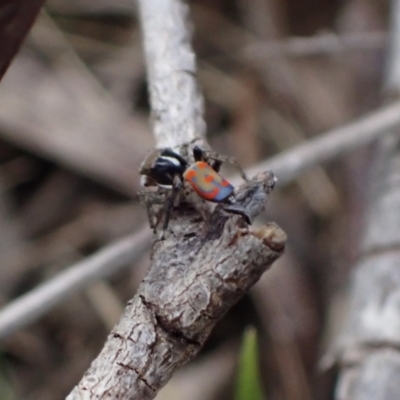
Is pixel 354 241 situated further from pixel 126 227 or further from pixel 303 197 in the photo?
pixel 126 227

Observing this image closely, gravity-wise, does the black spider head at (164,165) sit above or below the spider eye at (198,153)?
below

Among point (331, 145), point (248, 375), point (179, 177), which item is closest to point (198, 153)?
point (179, 177)

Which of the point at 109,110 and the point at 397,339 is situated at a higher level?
the point at 109,110

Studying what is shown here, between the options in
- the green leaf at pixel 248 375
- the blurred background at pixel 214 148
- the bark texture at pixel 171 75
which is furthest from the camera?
the blurred background at pixel 214 148

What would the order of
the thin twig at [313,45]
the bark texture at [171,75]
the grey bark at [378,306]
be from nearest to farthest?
the bark texture at [171,75] → the grey bark at [378,306] → the thin twig at [313,45]

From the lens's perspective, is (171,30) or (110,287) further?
(110,287)

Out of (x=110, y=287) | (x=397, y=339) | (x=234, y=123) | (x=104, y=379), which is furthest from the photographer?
(x=234, y=123)

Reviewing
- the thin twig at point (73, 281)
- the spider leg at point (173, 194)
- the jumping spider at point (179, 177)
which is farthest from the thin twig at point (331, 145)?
the spider leg at point (173, 194)

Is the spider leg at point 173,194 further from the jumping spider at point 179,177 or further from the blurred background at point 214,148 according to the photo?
the blurred background at point 214,148

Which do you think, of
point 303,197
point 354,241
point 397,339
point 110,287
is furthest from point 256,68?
point 397,339
